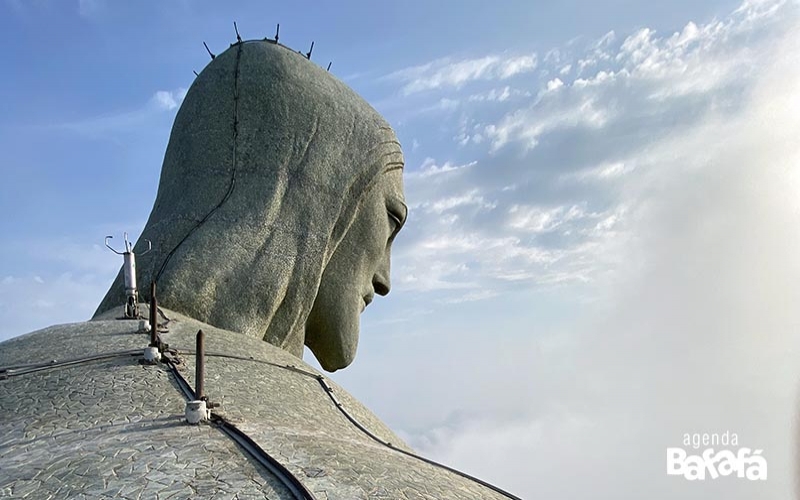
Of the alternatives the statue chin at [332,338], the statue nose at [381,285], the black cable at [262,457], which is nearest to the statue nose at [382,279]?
the statue nose at [381,285]

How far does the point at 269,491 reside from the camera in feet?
→ 10.2

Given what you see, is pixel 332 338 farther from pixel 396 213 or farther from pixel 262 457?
pixel 262 457

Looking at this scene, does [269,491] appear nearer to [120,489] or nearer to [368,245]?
[120,489]

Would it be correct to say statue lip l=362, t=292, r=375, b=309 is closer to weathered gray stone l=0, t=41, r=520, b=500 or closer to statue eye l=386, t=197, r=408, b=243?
weathered gray stone l=0, t=41, r=520, b=500

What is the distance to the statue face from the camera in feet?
25.7

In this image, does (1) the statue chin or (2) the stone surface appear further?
(1) the statue chin

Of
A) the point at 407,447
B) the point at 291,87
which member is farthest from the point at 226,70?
the point at 407,447

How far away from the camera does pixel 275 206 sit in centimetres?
725

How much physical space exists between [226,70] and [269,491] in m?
5.59

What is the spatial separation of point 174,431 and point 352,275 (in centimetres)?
426

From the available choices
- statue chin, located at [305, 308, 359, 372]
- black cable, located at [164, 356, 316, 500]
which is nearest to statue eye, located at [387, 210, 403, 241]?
statue chin, located at [305, 308, 359, 372]

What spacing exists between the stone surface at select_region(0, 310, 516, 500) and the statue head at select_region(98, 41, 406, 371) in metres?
1.37

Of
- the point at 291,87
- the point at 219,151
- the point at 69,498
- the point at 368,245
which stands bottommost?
the point at 69,498

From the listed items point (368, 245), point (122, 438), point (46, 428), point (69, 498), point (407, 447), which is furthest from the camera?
point (368, 245)
